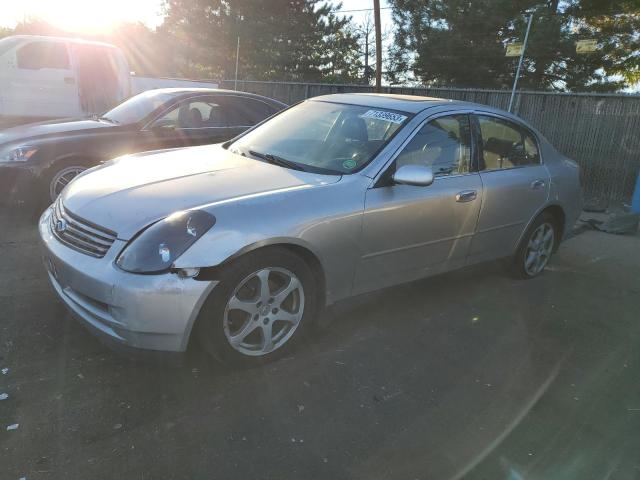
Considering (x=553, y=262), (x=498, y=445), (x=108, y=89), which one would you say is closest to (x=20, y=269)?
(x=498, y=445)

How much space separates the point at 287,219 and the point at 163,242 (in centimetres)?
68

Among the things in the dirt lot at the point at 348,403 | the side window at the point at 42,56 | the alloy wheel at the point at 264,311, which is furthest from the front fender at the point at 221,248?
the side window at the point at 42,56

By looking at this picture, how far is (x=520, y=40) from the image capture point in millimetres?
18250

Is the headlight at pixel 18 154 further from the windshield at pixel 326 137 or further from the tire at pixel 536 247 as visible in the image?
the tire at pixel 536 247

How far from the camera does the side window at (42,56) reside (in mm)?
9195

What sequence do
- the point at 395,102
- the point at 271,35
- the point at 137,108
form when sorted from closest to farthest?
the point at 395,102 < the point at 137,108 < the point at 271,35

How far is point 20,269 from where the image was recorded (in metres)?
4.21

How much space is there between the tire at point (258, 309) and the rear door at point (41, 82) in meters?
8.25

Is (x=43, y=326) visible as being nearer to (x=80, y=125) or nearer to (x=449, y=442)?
(x=449, y=442)

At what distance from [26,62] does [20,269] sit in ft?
21.9

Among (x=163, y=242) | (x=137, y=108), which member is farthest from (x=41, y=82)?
(x=163, y=242)

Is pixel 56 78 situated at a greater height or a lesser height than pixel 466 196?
greater

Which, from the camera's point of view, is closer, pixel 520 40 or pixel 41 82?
pixel 41 82

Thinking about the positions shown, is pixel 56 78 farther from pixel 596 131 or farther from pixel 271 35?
pixel 271 35
